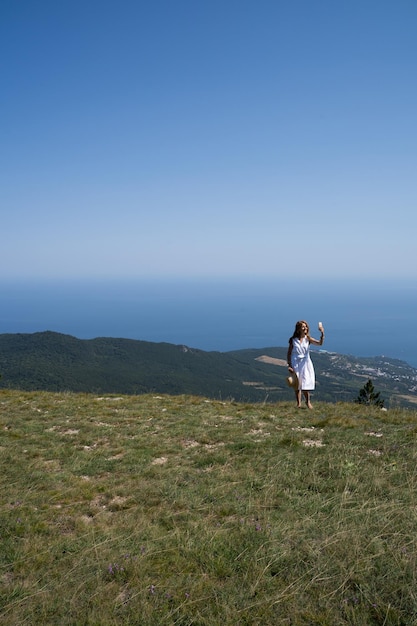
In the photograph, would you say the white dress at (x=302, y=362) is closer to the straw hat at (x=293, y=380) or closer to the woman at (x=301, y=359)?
the woman at (x=301, y=359)

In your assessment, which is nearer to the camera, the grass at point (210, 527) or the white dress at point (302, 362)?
the grass at point (210, 527)

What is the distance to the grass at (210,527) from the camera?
366 cm

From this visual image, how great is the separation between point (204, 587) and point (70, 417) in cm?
904

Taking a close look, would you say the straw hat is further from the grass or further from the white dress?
the grass

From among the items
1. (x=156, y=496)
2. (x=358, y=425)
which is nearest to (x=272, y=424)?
(x=358, y=425)

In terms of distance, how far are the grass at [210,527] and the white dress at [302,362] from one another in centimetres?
420

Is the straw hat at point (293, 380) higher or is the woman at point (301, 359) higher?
the woman at point (301, 359)

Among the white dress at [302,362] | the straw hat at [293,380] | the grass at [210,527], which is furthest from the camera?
the white dress at [302,362]

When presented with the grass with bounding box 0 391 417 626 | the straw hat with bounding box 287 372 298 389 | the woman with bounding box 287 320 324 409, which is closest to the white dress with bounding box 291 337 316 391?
the woman with bounding box 287 320 324 409

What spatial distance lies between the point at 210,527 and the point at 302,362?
9.81 metres

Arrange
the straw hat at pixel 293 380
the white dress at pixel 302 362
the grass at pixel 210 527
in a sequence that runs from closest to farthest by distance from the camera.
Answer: the grass at pixel 210 527 < the straw hat at pixel 293 380 < the white dress at pixel 302 362

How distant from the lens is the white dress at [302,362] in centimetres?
1402

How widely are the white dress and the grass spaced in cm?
420

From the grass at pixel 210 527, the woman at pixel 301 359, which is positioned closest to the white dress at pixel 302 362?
the woman at pixel 301 359
